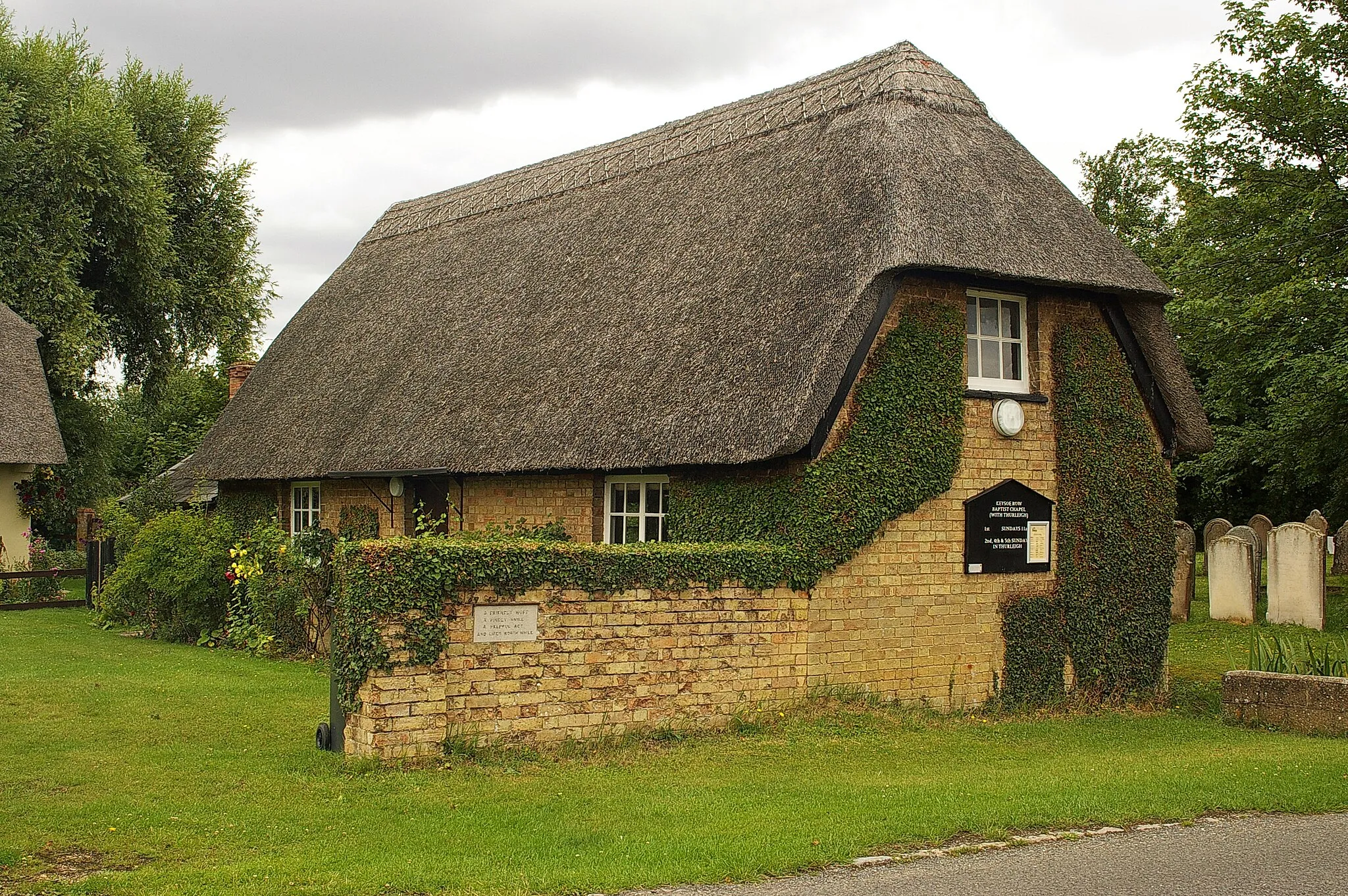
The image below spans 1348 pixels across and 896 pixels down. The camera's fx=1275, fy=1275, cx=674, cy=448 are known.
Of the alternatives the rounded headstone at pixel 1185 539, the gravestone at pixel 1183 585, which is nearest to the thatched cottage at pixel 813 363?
the gravestone at pixel 1183 585

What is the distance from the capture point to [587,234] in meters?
18.5

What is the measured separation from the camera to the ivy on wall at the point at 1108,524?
14.1m

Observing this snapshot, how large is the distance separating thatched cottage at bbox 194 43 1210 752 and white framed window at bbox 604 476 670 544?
0.03 metres

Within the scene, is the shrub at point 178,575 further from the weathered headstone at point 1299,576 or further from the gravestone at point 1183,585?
the weathered headstone at point 1299,576

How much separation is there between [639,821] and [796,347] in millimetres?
5735

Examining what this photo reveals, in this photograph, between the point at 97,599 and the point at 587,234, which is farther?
the point at 97,599

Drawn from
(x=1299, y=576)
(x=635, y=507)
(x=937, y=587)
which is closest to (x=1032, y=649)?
(x=937, y=587)

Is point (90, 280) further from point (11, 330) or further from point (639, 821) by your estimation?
point (639, 821)

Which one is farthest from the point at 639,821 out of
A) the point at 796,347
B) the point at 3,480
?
the point at 3,480

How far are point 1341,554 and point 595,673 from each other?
23.6 metres

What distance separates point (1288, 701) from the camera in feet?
39.7

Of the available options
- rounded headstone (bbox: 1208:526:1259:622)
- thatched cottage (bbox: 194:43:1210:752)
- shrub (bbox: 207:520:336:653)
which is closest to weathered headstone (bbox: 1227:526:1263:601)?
rounded headstone (bbox: 1208:526:1259:622)

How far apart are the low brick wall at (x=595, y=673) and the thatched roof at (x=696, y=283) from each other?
1.69 metres

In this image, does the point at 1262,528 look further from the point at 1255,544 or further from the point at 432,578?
the point at 432,578
